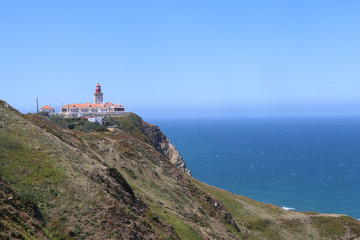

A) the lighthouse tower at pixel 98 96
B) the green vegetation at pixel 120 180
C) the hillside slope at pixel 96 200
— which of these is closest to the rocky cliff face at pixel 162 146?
the lighthouse tower at pixel 98 96

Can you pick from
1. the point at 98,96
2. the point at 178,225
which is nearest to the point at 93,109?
the point at 98,96

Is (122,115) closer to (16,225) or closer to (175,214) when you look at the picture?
(175,214)

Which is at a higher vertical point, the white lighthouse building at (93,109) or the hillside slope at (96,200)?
the white lighthouse building at (93,109)

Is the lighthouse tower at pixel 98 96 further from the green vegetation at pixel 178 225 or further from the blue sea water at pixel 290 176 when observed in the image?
the green vegetation at pixel 178 225

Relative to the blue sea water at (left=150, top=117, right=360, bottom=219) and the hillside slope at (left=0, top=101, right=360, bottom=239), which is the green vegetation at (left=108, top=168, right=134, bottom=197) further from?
the blue sea water at (left=150, top=117, right=360, bottom=219)

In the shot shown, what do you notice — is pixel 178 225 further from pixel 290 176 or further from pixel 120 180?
pixel 290 176

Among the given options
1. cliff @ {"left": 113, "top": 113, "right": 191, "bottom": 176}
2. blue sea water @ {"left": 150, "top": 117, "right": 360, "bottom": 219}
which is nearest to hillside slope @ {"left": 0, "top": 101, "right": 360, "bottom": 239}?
blue sea water @ {"left": 150, "top": 117, "right": 360, "bottom": 219}

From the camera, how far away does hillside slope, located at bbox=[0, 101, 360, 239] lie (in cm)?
2333

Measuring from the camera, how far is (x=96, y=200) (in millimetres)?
27094

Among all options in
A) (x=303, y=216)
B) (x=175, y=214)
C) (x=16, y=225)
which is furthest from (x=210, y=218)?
(x=16, y=225)

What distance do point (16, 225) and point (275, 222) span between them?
51.3m

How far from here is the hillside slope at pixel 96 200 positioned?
76.5 ft

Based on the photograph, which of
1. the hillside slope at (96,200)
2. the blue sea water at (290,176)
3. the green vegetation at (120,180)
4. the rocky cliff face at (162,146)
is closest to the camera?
the hillside slope at (96,200)

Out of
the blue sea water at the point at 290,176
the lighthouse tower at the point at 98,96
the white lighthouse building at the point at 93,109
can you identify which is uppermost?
the lighthouse tower at the point at 98,96
